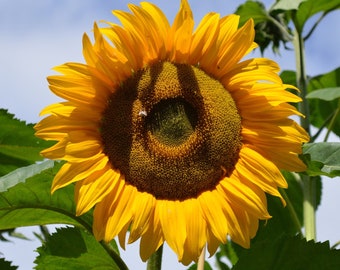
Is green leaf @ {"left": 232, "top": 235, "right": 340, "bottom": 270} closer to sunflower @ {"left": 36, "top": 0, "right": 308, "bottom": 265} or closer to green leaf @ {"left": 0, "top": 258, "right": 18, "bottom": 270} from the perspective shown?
sunflower @ {"left": 36, "top": 0, "right": 308, "bottom": 265}

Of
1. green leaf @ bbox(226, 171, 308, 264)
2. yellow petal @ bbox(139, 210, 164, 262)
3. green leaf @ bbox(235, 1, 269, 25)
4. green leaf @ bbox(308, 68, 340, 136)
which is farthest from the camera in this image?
green leaf @ bbox(308, 68, 340, 136)

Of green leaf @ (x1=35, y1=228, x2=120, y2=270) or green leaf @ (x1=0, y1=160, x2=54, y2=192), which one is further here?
green leaf @ (x1=35, y1=228, x2=120, y2=270)

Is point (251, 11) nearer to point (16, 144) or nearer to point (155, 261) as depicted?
point (16, 144)

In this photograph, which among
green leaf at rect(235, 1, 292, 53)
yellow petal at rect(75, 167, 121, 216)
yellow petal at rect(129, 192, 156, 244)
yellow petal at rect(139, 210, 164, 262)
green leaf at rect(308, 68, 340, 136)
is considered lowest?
green leaf at rect(308, 68, 340, 136)

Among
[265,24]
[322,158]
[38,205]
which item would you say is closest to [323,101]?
[265,24]

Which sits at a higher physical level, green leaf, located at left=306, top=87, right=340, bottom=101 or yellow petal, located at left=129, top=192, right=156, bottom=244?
yellow petal, located at left=129, top=192, right=156, bottom=244

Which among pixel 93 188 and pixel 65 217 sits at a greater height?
pixel 93 188

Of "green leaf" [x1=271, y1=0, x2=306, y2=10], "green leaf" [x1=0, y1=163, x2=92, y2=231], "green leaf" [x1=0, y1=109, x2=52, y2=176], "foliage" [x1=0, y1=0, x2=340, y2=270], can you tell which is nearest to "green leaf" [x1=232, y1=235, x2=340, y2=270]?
"foliage" [x1=0, y1=0, x2=340, y2=270]
